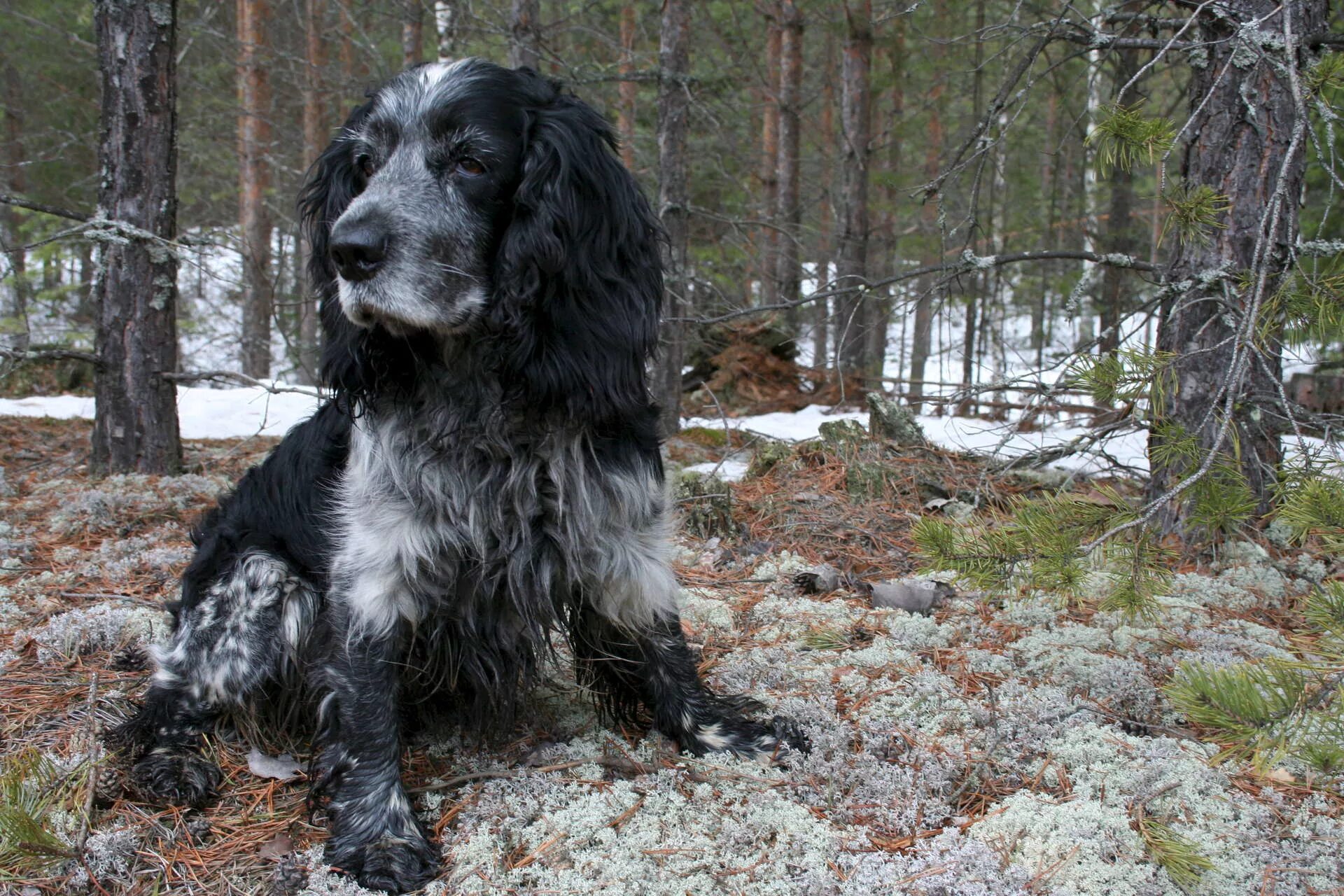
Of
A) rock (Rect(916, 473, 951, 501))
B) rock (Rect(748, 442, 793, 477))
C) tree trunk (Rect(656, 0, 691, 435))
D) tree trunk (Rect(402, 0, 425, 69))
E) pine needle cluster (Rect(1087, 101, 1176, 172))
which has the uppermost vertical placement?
tree trunk (Rect(402, 0, 425, 69))

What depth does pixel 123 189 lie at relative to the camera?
15.7 feet

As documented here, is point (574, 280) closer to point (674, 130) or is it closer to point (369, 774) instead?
point (369, 774)

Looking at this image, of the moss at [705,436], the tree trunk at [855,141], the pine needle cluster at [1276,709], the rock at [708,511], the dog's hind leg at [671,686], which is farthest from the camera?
the tree trunk at [855,141]

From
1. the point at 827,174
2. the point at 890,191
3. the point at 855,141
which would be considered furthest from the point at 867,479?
the point at 827,174

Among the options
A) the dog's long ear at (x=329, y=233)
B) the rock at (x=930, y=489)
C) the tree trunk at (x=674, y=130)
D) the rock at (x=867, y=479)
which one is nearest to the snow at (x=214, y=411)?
the tree trunk at (x=674, y=130)

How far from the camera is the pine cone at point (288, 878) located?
6.66 feet

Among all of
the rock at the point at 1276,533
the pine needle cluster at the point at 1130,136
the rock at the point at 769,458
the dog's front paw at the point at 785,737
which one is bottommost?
the dog's front paw at the point at 785,737

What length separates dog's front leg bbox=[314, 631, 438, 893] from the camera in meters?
2.13

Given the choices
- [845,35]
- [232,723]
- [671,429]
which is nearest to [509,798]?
[232,723]

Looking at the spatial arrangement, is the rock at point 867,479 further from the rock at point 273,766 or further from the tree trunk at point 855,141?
the tree trunk at point 855,141

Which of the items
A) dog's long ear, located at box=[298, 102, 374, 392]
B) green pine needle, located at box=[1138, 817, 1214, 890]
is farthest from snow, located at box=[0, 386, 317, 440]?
green pine needle, located at box=[1138, 817, 1214, 890]

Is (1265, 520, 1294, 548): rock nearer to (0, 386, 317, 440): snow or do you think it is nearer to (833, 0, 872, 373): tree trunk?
(833, 0, 872, 373): tree trunk

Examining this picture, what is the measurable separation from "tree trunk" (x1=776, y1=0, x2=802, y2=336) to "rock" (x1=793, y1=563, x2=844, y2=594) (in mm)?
7337

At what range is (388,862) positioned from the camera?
2121mm
